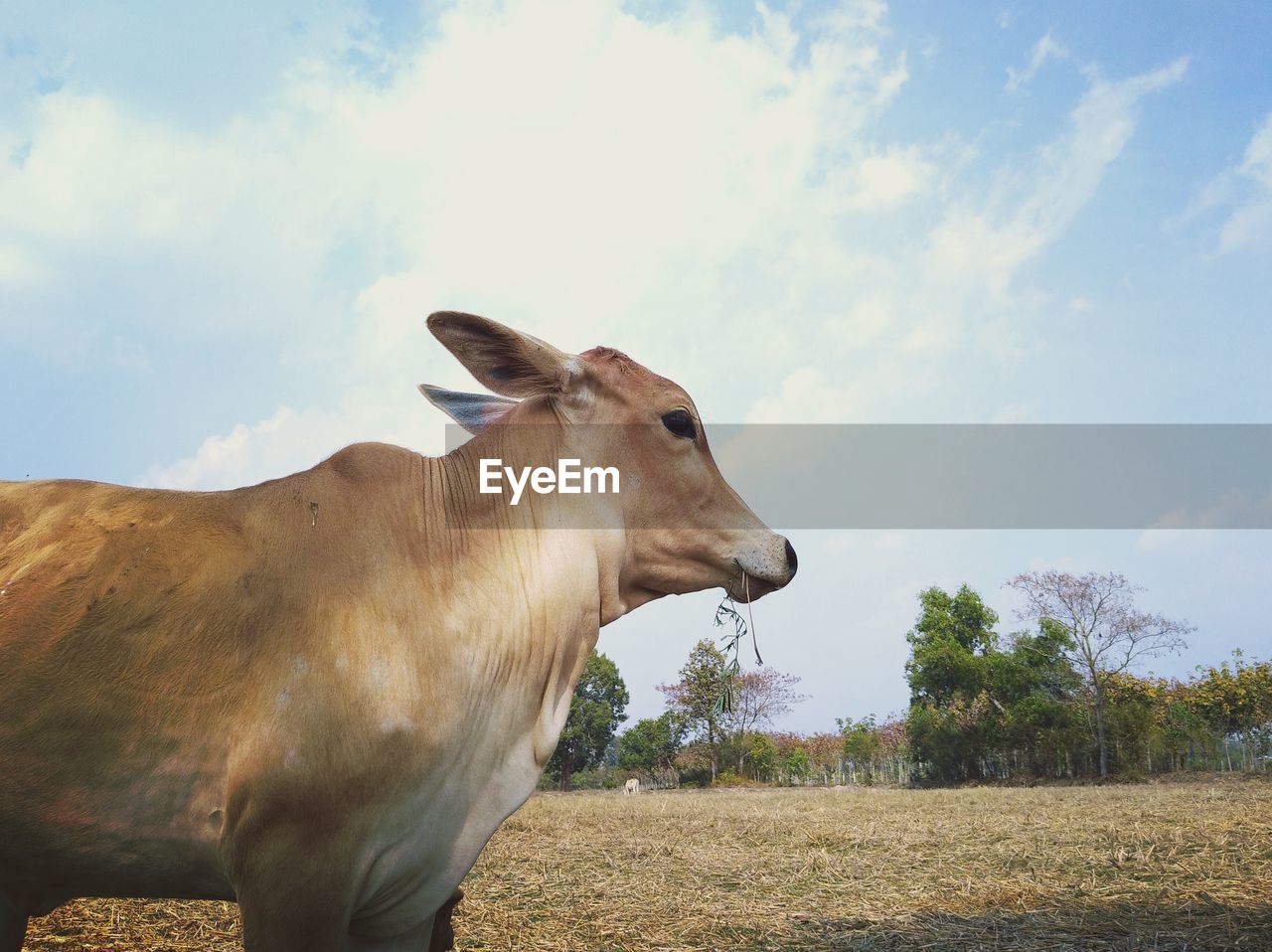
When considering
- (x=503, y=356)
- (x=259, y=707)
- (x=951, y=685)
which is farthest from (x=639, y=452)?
(x=951, y=685)

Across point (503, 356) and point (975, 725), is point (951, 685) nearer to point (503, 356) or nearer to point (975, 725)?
point (975, 725)

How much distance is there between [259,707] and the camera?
2602 millimetres

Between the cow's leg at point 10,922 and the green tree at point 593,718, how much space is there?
4380cm

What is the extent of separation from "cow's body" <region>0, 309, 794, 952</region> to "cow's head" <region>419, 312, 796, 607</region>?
2.36 feet

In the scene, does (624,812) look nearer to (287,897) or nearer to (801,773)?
(287,897)

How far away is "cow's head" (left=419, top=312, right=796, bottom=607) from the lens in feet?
12.1

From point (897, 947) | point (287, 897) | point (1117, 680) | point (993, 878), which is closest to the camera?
point (287, 897)

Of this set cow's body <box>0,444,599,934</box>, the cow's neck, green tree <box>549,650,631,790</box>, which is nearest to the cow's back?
cow's body <box>0,444,599,934</box>

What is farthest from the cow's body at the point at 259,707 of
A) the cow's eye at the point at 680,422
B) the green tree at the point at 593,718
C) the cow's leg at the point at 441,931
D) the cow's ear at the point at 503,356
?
the green tree at the point at 593,718

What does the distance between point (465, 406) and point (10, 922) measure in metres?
2.59

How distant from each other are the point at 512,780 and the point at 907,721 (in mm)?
41161

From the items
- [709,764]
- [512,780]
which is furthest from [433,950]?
[709,764]

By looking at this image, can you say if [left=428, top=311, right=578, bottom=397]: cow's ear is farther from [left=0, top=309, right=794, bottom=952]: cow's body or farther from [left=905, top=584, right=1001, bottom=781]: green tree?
[left=905, top=584, right=1001, bottom=781]: green tree

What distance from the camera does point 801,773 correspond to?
41688mm
